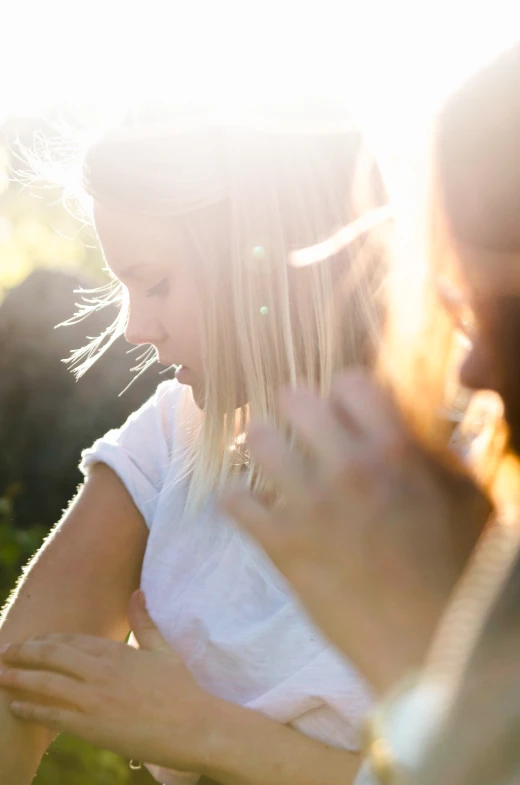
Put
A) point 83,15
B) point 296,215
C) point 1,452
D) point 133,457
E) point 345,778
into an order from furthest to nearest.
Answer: point 83,15, point 1,452, point 133,457, point 296,215, point 345,778

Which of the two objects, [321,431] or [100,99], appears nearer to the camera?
[321,431]

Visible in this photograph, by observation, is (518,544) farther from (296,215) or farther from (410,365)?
(296,215)

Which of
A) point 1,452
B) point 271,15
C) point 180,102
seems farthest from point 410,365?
point 1,452

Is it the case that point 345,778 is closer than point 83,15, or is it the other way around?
point 345,778

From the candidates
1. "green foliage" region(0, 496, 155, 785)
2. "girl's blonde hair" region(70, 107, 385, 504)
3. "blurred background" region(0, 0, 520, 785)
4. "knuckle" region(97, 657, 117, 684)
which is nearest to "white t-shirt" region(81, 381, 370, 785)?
"knuckle" region(97, 657, 117, 684)

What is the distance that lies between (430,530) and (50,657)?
118 centimetres

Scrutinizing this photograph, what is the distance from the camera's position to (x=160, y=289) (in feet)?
6.17

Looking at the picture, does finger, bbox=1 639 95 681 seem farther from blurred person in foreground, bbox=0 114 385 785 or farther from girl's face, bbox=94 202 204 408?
girl's face, bbox=94 202 204 408

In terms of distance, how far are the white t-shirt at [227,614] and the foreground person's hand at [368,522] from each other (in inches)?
34.8

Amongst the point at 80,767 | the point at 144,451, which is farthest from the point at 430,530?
the point at 80,767

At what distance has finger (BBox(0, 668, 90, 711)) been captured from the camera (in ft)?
5.52

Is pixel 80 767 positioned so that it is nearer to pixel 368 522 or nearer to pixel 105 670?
pixel 105 670

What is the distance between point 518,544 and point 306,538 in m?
0.18

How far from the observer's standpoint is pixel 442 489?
2.61 feet
